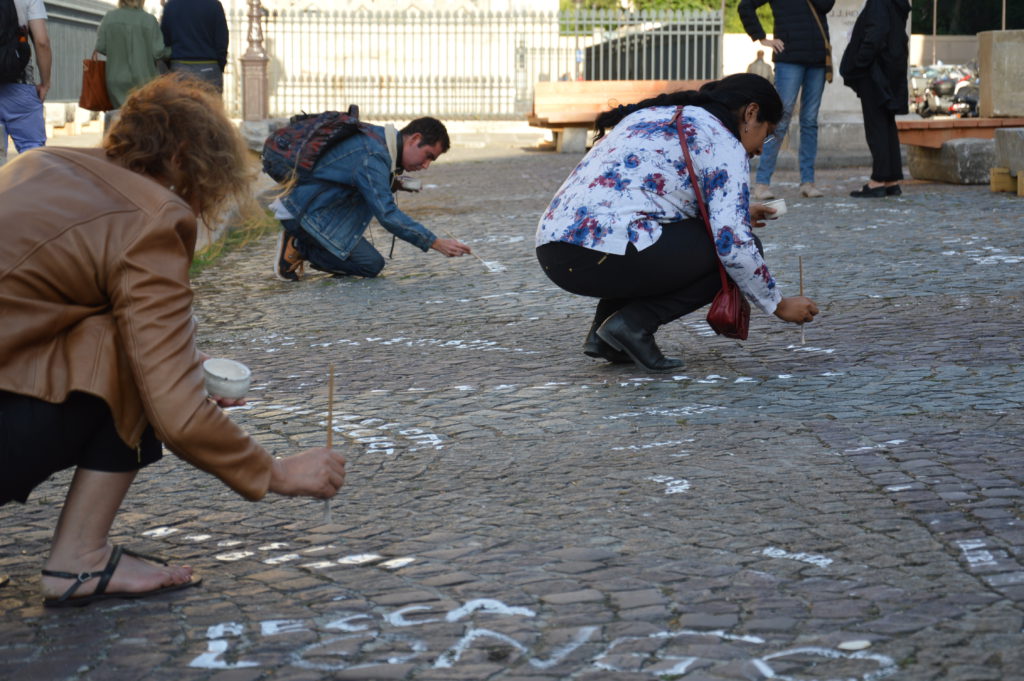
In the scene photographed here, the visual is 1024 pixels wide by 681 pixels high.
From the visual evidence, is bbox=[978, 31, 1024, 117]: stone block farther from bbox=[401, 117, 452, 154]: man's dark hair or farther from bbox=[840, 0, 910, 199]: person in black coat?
bbox=[401, 117, 452, 154]: man's dark hair

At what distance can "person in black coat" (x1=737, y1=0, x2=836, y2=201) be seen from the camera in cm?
1116

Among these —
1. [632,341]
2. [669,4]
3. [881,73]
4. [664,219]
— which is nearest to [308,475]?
[632,341]

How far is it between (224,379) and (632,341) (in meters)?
2.41

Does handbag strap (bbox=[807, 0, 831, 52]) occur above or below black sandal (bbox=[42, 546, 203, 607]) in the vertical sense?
above

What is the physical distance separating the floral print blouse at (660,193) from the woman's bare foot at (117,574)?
98.3 inches

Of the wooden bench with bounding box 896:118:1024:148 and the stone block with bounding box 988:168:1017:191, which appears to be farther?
the wooden bench with bounding box 896:118:1024:148

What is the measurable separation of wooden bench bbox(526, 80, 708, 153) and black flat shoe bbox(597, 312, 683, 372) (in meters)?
14.6

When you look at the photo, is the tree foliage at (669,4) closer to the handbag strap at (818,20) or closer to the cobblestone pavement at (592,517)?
the handbag strap at (818,20)

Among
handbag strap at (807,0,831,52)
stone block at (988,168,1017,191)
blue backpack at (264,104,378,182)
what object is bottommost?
stone block at (988,168,1017,191)

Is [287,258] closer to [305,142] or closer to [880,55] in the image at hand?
[305,142]

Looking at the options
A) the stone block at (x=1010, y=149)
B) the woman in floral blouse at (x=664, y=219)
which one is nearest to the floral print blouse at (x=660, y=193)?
the woman in floral blouse at (x=664, y=219)

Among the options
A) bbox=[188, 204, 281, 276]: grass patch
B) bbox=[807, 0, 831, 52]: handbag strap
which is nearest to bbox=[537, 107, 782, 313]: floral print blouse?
bbox=[188, 204, 281, 276]: grass patch

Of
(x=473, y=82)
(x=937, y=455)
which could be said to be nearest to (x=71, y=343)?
(x=937, y=455)

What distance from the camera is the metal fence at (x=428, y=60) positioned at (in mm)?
26484
